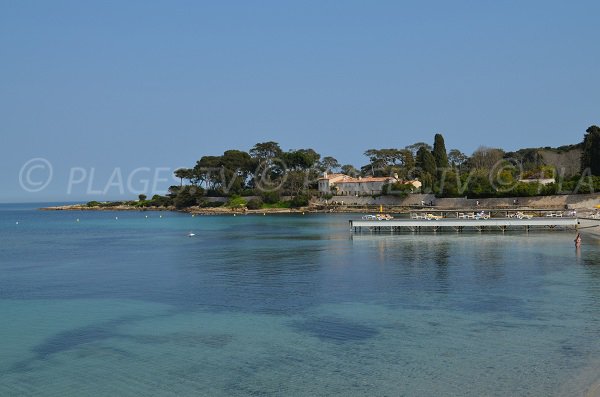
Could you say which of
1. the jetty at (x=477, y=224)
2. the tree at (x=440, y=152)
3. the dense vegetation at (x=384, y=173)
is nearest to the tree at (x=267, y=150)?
the dense vegetation at (x=384, y=173)

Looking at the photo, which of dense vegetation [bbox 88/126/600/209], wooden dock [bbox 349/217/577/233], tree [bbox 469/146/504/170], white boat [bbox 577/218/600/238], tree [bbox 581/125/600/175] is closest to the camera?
white boat [bbox 577/218/600/238]

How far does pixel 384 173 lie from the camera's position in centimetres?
13550

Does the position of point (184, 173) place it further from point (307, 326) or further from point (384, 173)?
point (307, 326)

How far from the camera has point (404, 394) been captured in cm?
1445

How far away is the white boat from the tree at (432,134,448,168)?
160 ft

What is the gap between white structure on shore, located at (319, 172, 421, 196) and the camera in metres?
124

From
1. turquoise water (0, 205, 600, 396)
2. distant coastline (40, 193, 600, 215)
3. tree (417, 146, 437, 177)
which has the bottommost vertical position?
turquoise water (0, 205, 600, 396)

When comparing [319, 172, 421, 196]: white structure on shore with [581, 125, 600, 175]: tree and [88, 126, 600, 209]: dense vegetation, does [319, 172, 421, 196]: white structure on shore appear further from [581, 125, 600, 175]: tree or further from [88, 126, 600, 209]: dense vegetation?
[581, 125, 600, 175]: tree

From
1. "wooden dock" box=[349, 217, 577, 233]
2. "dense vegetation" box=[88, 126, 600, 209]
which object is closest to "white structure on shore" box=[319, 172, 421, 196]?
"dense vegetation" box=[88, 126, 600, 209]

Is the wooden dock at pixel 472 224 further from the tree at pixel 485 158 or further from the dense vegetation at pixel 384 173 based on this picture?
the tree at pixel 485 158

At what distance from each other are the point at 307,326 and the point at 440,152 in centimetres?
10074

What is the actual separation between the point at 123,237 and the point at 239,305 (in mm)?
45843

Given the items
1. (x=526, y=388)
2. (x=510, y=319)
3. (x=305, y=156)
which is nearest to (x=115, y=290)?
(x=510, y=319)

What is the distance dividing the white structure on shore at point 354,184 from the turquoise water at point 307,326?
270ft
